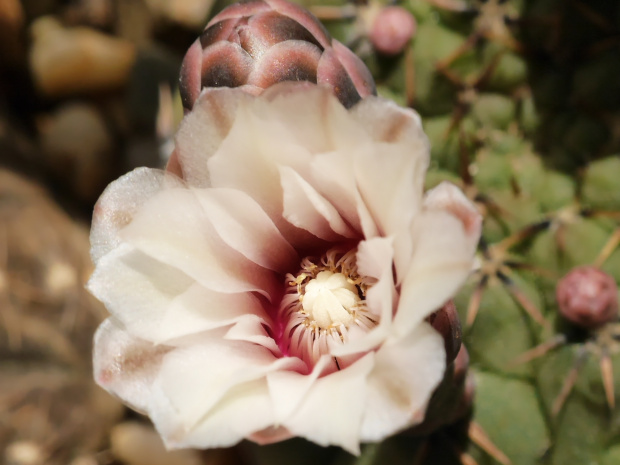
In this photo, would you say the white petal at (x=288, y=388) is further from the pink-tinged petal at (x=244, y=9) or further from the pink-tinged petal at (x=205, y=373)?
the pink-tinged petal at (x=244, y=9)

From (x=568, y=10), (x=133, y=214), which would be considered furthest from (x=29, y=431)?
(x=568, y=10)

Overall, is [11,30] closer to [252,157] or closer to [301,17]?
[301,17]

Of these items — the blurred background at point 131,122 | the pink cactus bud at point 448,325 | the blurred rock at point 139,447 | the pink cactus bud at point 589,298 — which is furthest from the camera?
the blurred rock at point 139,447

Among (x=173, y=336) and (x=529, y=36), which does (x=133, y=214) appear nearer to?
(x=173, y=336)

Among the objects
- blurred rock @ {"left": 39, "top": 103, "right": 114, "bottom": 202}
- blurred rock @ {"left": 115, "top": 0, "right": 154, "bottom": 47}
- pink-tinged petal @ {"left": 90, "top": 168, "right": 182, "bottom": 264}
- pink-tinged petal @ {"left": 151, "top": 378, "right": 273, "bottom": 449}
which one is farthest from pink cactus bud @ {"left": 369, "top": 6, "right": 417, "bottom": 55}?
blurred rock @ {"left": 115, "top": 0, "right": 154, "bottom": 47}

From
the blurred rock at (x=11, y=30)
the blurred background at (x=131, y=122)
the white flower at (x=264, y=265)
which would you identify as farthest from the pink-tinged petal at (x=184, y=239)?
the blurred rock at (x=11, y=30)

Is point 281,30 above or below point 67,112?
above

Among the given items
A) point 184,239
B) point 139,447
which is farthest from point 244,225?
point 139,447
